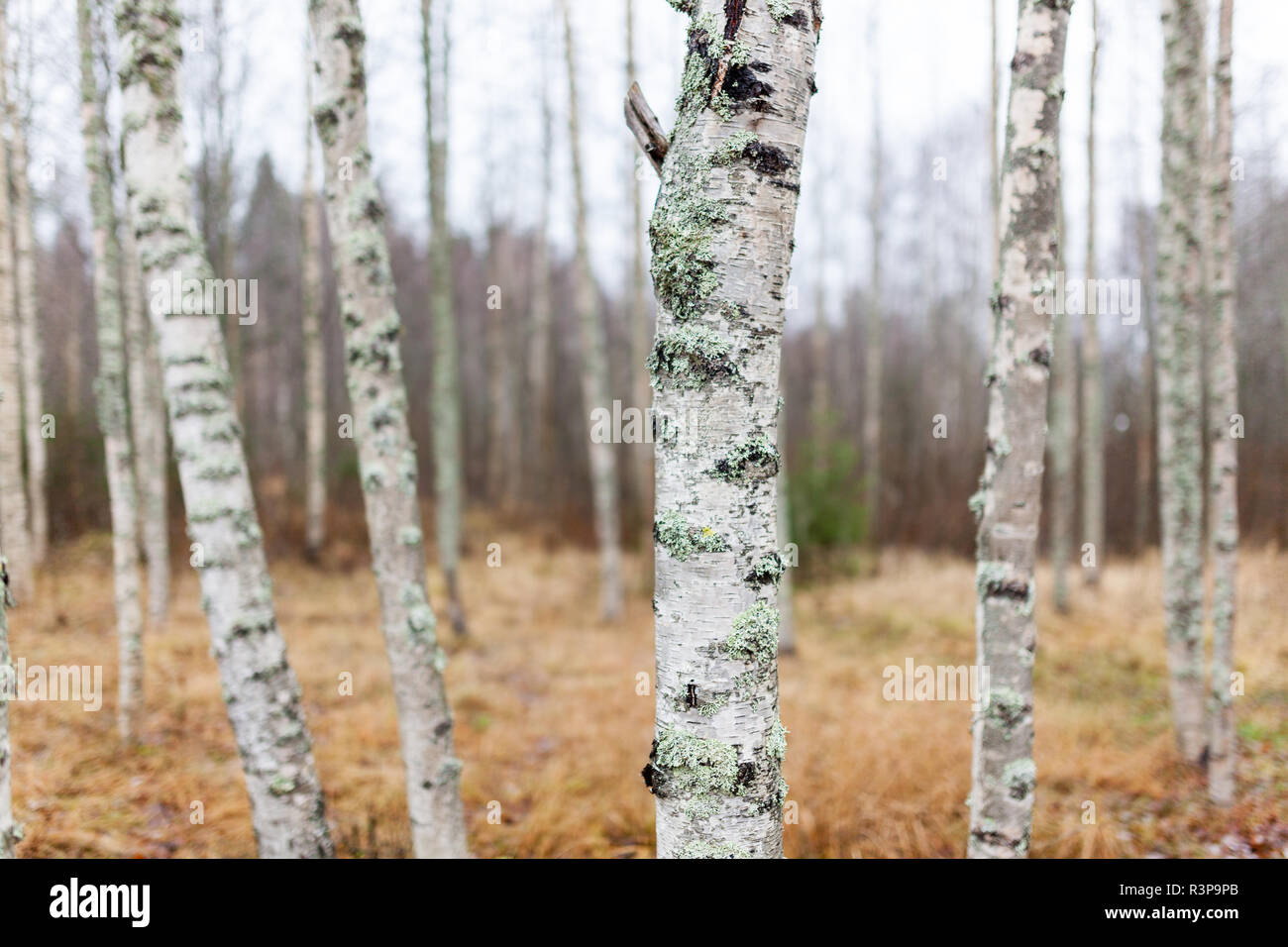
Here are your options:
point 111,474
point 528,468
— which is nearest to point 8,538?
point 111,474

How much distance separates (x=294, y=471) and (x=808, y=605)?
11462mm

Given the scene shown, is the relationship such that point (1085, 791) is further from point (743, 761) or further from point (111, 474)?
point (111, 474)

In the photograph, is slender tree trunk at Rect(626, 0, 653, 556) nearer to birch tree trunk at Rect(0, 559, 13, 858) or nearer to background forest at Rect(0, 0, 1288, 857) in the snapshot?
background forest at Rect(0, 0, 1288, 857)

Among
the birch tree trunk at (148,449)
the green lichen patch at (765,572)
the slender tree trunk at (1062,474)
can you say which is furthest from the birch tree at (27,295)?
the slender tree trunk at (1062,474)

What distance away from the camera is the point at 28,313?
8.68m

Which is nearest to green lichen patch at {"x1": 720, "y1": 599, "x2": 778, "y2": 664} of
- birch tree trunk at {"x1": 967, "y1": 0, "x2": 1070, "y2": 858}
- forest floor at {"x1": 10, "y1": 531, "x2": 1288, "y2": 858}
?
birch tree trunk at {"x1": 967, "y1": 0, "x2": 1070, "y2": 858}

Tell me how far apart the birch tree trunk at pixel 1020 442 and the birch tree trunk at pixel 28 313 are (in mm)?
8834

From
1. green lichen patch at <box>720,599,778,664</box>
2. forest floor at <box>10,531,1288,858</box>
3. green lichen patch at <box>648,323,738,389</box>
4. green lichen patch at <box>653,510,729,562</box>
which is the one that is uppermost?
green lichen patch at <box>648,323,738,389</box>

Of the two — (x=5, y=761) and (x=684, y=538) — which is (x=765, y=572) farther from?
(x=5, y=761)

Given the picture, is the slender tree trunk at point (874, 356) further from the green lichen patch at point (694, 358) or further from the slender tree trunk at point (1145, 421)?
the green lichen patch at point (694, 358)

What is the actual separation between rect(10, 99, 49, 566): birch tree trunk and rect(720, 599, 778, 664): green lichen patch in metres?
9.10

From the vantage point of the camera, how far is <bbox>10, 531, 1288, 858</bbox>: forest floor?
3.74 meters

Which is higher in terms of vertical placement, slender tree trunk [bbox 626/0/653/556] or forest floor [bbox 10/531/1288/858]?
slender tree trunk [bbox 626/0/653/556]

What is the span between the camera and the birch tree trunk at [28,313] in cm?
744
